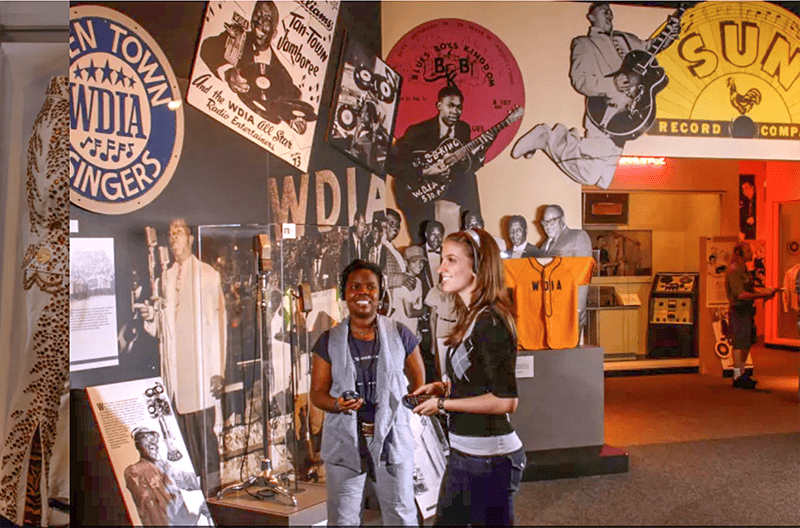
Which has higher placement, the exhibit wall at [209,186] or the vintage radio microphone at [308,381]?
the exhibit wall at [209,186]

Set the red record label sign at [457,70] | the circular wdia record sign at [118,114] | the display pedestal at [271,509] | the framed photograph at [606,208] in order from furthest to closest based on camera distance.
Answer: the framed photograph at [606,208] → the red record label sign at [457,70] → the display pedestal at [271,509] → the circular wdia record sign at [118,114]

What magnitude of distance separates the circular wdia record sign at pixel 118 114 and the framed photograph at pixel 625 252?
3960 mm

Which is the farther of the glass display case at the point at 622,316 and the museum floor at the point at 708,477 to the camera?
the glass display case at the point at 622,316

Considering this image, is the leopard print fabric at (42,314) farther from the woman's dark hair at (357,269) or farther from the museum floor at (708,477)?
the museum floor at (708,477)

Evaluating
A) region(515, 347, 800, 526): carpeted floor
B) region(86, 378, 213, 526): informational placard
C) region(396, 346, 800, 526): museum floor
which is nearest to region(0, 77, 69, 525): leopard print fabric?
region(86, 378, 213, 526): informational placard

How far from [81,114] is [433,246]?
1.51 m

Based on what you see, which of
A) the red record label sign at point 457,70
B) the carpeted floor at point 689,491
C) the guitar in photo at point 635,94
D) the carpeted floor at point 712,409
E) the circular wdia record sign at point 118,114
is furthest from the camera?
the guitar in photo at point 635,94

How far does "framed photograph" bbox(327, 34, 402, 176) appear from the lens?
2.99 metres

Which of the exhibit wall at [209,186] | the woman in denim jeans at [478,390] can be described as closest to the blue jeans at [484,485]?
the woman in denim jeans at [478,390]

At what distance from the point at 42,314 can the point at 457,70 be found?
2.26 metres

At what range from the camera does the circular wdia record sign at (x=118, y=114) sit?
2.52 metres

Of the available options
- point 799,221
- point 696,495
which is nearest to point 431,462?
point 696,495

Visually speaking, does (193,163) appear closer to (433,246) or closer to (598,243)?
(433,246)

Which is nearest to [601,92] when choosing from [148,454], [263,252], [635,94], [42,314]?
[635,94]
